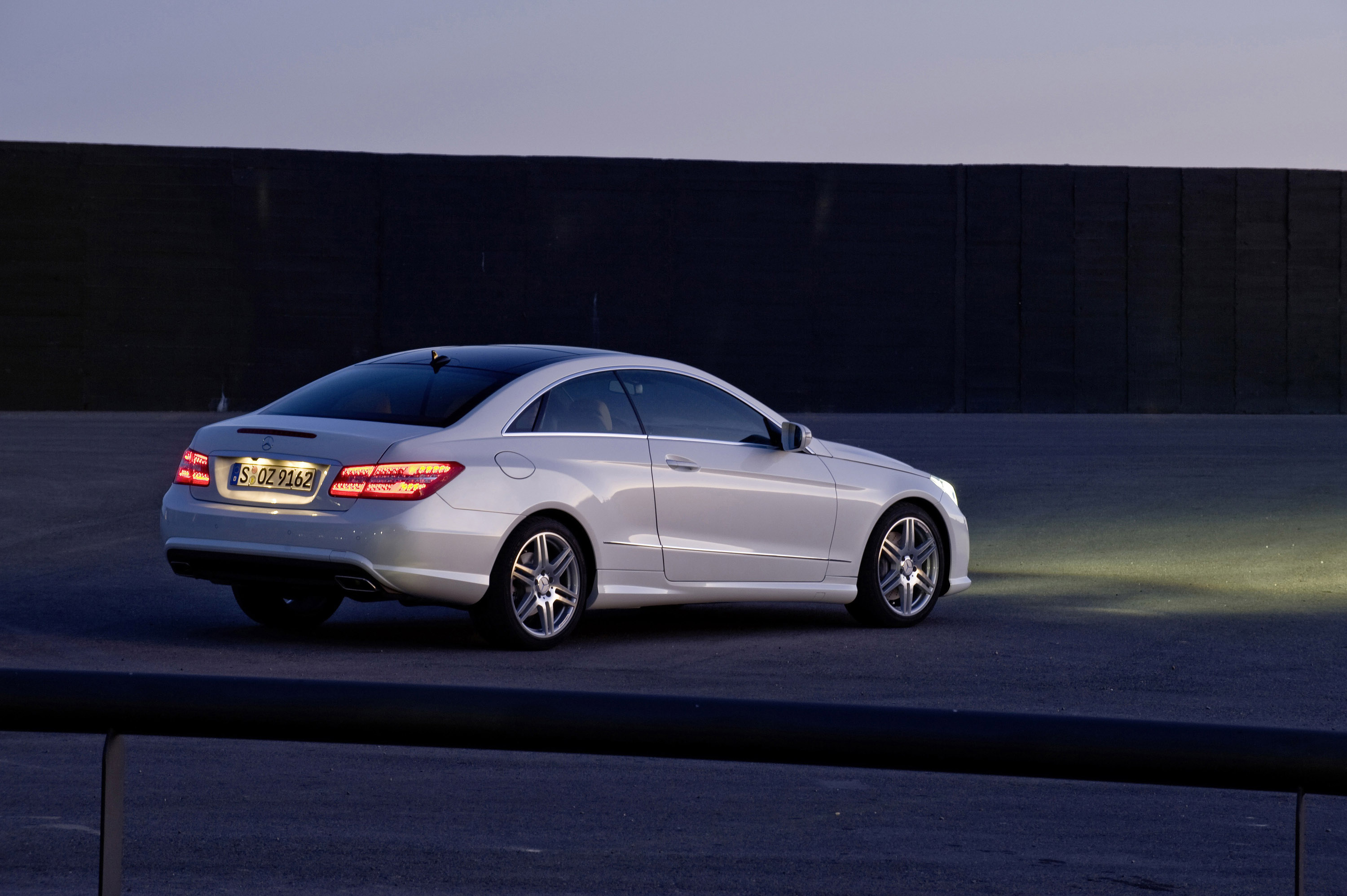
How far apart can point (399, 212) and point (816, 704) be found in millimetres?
33436

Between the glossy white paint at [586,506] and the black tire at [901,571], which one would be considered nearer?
the glossy white paint at [586,506]

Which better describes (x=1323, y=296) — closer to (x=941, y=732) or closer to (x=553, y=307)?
(x=553, y=307)

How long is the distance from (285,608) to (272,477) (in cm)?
155

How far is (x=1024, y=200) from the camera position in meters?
35.8

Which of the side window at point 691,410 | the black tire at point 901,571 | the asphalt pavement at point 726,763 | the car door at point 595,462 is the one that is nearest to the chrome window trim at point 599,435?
the car door at point 595,462

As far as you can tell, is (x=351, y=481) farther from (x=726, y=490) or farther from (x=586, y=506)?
(x=726, y=490)

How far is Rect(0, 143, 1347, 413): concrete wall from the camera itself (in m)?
34.0

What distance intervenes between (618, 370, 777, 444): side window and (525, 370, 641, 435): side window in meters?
0.08

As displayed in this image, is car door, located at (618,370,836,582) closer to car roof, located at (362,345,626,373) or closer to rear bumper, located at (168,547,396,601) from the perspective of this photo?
car roof, located at (362,345,626,373)

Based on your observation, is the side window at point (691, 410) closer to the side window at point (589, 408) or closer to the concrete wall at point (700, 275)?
the side window at point (589, 408)

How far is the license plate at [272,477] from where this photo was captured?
847 centimetres

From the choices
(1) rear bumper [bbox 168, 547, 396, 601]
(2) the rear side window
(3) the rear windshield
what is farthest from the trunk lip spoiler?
(2) the rear side window

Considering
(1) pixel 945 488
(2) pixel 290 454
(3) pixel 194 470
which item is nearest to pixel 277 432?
(2) pixel 290 454

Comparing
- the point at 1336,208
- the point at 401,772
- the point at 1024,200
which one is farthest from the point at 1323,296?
the point at 401,772
